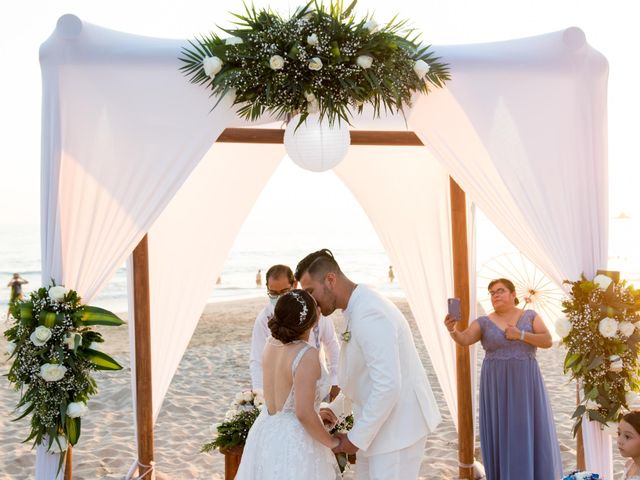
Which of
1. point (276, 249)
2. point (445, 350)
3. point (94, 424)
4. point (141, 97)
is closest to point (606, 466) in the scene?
point (445, 350)

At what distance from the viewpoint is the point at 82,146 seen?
3.46m

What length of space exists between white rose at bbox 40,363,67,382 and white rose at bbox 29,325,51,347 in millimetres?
112

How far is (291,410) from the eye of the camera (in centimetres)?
298

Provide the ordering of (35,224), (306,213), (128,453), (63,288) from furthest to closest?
1. (306,213)
2. (35,224)
3. (128,453)
4. (63,288)

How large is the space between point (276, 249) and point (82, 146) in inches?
1284

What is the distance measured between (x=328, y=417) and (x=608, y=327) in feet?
5.19

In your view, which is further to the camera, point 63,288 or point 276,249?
point 276,249

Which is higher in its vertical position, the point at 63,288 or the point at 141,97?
the point at 141,97

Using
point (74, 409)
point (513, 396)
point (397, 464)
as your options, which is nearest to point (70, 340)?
point (74, 409)

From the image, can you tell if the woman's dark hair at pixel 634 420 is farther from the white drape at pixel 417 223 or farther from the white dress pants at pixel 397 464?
the white drape at pixel 417 223

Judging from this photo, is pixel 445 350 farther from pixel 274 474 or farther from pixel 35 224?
pixel 35 224

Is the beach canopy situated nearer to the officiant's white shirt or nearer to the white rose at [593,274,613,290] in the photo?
the white rose at [593,274,613,290]

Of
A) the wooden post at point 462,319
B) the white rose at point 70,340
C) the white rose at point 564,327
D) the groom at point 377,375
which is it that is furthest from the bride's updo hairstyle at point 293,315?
the wooden post at point 462,319

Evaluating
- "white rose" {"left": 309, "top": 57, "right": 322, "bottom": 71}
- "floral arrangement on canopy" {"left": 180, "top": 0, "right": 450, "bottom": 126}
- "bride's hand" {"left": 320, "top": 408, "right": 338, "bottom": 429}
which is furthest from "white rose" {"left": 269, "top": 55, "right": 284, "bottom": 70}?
"bride's hand" {"left": 320, "top": 408, "right": 338, "bottom": 429}
